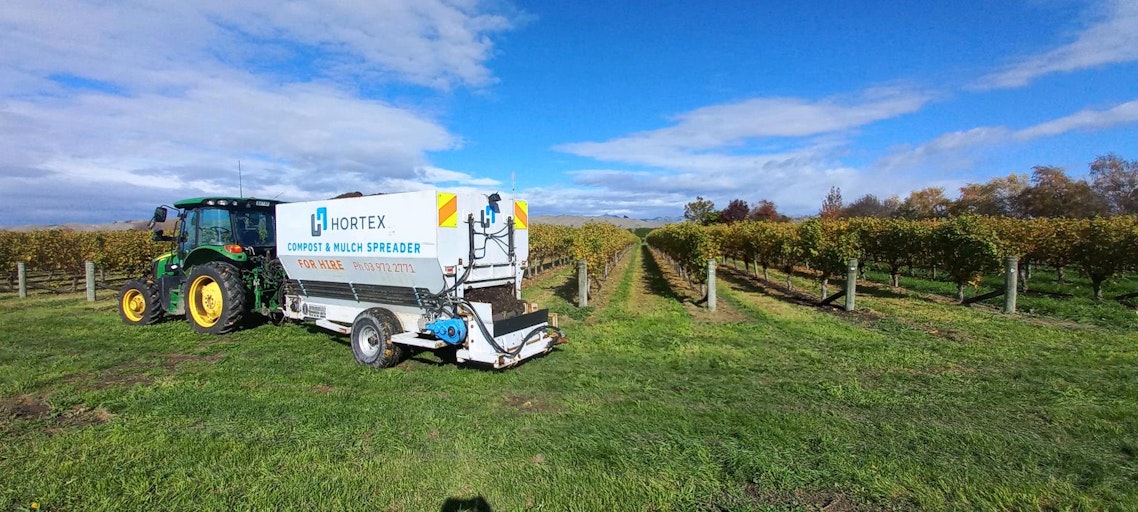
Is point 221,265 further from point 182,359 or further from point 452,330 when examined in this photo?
point 452,330

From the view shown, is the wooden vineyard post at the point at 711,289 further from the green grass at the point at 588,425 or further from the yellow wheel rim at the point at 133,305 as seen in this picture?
the yellow wheel rim at the point at 133,305

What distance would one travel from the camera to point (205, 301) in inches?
334

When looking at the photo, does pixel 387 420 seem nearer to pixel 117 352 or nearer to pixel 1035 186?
pixel 117 352

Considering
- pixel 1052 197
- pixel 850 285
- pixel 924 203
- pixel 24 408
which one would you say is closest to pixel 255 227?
pixel 24 408

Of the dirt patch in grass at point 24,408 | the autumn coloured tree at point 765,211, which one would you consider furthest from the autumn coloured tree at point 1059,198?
the dirt patch in grass at point 24,408

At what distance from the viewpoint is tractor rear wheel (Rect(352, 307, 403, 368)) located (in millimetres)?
6312

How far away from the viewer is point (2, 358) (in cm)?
689

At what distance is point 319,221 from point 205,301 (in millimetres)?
3252

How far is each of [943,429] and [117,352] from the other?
397 inches

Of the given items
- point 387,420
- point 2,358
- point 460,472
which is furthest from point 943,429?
point 2,358

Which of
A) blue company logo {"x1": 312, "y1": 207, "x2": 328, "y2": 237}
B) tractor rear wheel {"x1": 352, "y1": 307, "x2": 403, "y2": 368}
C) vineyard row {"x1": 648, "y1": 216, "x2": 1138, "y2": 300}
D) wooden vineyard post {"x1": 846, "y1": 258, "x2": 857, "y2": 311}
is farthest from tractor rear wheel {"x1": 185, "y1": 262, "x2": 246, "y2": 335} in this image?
wooden vineyard post {"x1": 846, "y1": 258, "x2": 857, "y2": 311}

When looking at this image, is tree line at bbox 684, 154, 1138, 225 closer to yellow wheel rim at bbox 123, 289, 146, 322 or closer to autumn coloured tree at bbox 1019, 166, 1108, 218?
autumn coloured tree at bbox 1019, 166, 1108, 218

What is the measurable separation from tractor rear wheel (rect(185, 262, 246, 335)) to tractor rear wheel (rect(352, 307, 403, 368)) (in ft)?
8.98

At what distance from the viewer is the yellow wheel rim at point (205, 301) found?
8367 mm
